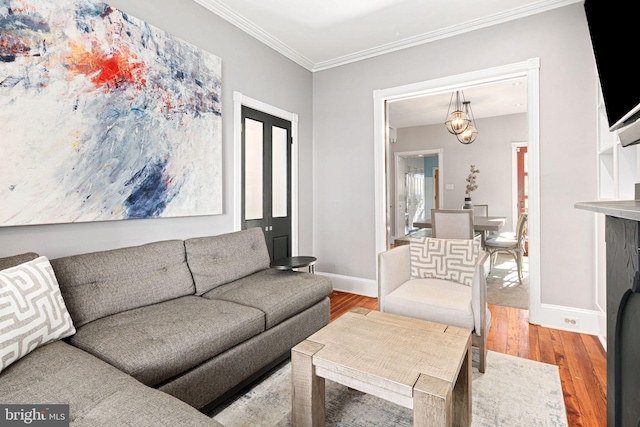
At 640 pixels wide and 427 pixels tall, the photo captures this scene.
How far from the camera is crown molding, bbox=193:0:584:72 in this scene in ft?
8.95

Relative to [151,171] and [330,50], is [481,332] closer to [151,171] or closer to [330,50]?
[151,171]

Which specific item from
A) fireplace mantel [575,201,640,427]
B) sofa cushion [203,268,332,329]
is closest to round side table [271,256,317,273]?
sofa cushion [203,268,332,329]

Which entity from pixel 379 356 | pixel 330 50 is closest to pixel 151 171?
pixel 379 356

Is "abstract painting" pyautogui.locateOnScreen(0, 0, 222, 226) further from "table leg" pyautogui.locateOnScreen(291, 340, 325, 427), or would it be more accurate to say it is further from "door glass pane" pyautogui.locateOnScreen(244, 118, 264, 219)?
"table leg" pyautogui.locateOnScreen(291, 340, 325, 427)

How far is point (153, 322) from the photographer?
1.61 m

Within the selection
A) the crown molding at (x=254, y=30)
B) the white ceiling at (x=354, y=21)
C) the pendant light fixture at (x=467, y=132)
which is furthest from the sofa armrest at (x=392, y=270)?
the pendant light fixture at (x=467, y=132)

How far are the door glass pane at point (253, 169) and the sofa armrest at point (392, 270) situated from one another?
145 centimetres

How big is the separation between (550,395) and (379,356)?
3.92 ft

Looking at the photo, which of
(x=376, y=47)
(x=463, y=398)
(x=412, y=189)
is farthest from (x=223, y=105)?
(x=412, y=189)

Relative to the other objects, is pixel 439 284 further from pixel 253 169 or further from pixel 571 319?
pixel 253 169

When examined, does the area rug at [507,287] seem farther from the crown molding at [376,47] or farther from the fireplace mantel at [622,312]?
the crown molding at [376,47]

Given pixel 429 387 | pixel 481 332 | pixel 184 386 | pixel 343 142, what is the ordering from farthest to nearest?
pixel 343 142 → pixel 481 332 → pixel 184 386 → pixel 429 387

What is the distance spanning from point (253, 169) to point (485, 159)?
5085 millimetres

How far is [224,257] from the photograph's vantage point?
2.42 meters
